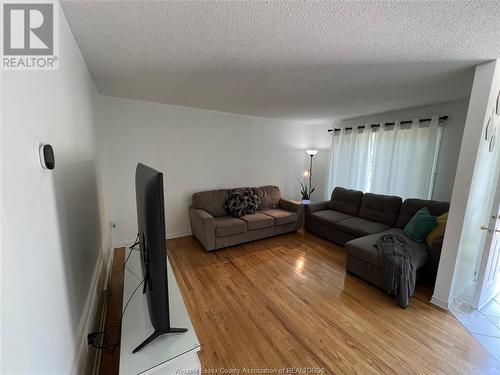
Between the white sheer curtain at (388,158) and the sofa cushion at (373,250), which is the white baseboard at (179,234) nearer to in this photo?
the sofa cushion at (373,250)

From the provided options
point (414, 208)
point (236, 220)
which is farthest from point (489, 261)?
point (236, 220)

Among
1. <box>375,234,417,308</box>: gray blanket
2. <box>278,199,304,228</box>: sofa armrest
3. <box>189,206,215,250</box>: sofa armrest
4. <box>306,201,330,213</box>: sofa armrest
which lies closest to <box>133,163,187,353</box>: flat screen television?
<box>189,206,215,250</box>: sofa armrest

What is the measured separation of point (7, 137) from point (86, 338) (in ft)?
4.17

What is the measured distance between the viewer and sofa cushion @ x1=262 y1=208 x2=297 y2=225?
145 inches

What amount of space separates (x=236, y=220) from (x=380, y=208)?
238 centimetres

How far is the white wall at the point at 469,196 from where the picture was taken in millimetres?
1798

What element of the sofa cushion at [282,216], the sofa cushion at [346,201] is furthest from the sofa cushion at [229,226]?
the sofa cushion at [346,201]

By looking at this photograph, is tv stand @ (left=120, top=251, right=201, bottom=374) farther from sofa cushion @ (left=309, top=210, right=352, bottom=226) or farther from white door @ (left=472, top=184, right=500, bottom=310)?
sofa cushion @ (left=309, top=210, right=352, bottom=226)

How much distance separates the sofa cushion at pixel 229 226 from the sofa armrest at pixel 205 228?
0.09 meters

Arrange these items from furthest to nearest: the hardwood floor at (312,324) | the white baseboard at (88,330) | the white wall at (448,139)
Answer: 1. the white wall at (448,139)
2. the hardwood floor at (312,324)
3. the white baseboard at (88,330)

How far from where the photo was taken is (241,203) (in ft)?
12.2

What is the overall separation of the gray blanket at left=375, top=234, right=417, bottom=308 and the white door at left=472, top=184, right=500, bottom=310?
540 mm

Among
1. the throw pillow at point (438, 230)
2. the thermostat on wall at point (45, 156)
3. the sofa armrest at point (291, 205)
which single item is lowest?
the sofa armrest at point (291, 205)

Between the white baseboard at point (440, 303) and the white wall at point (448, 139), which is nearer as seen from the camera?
the white baseboard at point (440, 303)
